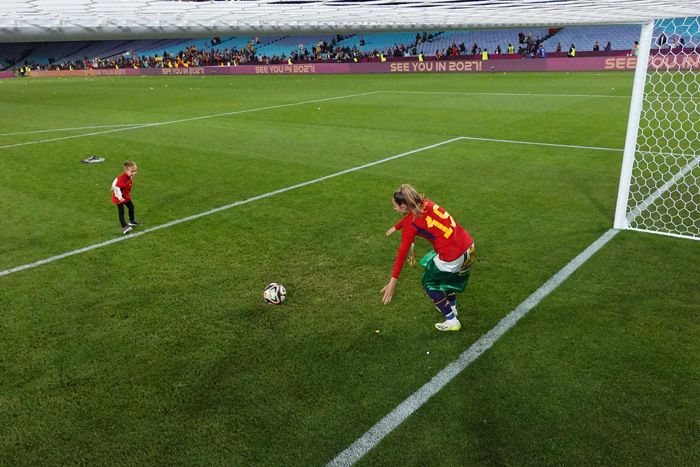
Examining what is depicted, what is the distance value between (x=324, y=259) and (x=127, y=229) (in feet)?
10.4

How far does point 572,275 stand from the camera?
577cm

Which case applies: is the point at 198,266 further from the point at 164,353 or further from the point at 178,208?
the point at 178,208

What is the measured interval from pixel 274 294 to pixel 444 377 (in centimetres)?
202

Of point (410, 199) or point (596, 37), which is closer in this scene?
point (410, 199)

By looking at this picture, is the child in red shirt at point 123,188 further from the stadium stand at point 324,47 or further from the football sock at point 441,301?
the stadium stand at point 324,47

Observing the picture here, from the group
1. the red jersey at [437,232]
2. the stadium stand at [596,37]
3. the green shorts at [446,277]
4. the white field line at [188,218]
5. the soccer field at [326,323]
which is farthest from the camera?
the stadium stand at [596,37]

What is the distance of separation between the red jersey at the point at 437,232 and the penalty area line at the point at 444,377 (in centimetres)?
85

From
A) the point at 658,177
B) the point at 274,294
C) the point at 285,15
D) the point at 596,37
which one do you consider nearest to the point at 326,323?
the point at 274,294

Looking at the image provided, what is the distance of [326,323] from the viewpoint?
5.01 meters

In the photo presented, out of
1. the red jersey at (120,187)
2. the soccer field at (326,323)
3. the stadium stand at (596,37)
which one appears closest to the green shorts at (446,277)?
the soccer field at (326,323)

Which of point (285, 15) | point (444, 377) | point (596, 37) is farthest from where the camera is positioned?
point (596, 37)

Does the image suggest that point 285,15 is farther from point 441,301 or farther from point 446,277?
point 441,301

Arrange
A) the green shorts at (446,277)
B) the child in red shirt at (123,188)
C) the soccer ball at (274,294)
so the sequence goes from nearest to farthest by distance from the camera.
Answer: the green shorts at (446,277) < the soccer ball at (274,294) < the child in red shirt at (123,188)

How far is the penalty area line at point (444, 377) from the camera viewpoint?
3.44 metres
